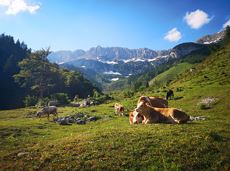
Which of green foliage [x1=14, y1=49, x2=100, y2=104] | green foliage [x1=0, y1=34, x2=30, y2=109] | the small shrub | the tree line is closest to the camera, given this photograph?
the small shrub

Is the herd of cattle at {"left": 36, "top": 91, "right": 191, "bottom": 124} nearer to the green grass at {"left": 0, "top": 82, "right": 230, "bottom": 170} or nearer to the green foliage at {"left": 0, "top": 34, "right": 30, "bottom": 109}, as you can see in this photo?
the green grass at {"left": 0, "top": 82, "right": 230, "bottom": 170}

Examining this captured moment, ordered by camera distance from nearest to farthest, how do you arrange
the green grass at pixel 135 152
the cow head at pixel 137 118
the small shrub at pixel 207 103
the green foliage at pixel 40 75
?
the green grass at pixel 135 152 → the cow head at pixel 137 118 → the small shrub at pixel 207 103 → the green foliage at pixel 40 75

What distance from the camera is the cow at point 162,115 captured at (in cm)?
2317

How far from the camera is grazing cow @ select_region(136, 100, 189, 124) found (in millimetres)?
23172

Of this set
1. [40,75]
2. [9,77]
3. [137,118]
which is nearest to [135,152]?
[137,118]

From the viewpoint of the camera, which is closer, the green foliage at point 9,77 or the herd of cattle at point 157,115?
the herd of cattle at point 157,115

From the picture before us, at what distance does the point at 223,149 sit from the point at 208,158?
5.14 ft

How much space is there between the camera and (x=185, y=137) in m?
16.8

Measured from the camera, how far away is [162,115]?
24.1 meters

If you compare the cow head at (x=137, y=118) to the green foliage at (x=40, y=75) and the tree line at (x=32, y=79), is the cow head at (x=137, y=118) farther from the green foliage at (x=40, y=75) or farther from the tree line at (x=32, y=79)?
the tree line at (x=32, y=79)

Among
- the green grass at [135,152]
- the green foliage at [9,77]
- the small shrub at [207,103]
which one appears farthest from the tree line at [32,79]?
the green grass at [135,152]

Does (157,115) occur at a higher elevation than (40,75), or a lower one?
lower

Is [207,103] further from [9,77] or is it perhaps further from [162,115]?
[9,77]

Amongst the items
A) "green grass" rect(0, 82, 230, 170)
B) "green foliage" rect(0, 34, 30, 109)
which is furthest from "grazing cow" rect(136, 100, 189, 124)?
"green foliage" rect(0, 34, 30, 109)
